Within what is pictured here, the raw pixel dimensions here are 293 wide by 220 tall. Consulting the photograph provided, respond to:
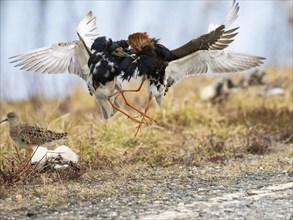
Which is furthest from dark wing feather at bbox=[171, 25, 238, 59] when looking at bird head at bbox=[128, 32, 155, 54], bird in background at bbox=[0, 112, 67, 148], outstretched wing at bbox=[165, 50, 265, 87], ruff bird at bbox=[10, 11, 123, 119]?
bird in background at bbox=[0, 112, 67, 148]

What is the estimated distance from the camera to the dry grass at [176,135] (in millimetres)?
7539

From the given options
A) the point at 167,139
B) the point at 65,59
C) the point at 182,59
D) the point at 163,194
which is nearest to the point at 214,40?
the point at 182,59

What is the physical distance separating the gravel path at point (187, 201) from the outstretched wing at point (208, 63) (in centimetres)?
106

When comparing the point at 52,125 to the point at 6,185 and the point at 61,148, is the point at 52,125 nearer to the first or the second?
the point at 61,148

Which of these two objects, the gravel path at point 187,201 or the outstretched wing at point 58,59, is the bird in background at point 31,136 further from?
the gravel path at point 187,201

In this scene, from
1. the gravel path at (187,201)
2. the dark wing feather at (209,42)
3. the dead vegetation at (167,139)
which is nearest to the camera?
the gravel path at (187,201)

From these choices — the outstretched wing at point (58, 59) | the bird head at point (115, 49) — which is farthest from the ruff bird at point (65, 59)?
the bird head at point (115, 49)

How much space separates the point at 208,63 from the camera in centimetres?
734

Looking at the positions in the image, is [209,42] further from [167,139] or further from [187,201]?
[167,139]

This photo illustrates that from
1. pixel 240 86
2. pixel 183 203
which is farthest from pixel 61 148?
pixel 240 86

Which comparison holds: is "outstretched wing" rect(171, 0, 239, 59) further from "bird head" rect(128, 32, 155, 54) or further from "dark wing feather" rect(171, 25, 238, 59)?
"bird head" rect(128, 32, 155, 54)

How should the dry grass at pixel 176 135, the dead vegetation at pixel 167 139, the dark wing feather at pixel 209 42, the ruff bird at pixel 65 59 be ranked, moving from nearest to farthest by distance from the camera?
the dead vegetation at pixel 167 139, the dark wing feather at pixel 209 42, the ruff bird at pixel 65 59, the dry grass at pixel 176 135

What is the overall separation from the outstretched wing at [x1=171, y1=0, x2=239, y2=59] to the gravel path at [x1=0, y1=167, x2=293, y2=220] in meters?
1.16

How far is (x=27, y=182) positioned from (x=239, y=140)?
3283 mm
